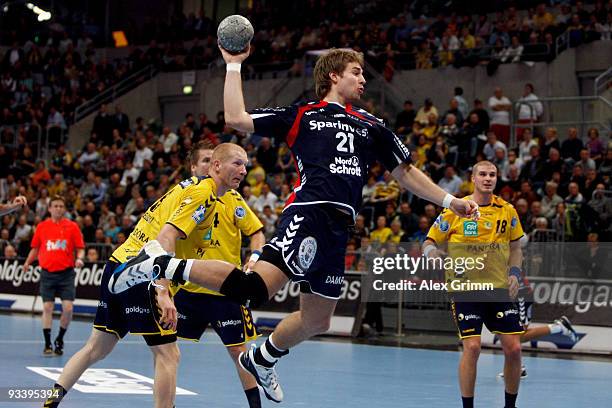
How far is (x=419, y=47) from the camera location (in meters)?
30.0

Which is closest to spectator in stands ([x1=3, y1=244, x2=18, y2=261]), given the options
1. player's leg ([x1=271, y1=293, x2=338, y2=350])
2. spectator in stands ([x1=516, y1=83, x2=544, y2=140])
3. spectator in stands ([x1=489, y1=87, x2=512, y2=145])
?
spectator in stands ([x1=489, y1=87, x2=512, y2=145])

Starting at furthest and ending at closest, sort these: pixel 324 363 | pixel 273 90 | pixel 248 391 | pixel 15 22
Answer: pixel 273 90
pixel 15 22
pixel 324 363
pixel 248 391

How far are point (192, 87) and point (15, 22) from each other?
13567mm

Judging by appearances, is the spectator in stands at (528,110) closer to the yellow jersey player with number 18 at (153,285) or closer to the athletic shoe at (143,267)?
the yellow jersey player with number 18 at (153,285)

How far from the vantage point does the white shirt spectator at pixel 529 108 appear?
978 inches

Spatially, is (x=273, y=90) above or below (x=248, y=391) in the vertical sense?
above

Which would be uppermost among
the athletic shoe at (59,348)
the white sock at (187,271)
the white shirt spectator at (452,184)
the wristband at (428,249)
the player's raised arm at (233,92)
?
the white shirt spectator at (452,184)

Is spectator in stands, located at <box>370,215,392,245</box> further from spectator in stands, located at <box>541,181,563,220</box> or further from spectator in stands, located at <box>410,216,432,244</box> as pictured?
spectator in stands, located at <box>541,181,563,220</box>

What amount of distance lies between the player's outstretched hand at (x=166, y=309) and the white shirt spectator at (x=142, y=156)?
79.3 feet

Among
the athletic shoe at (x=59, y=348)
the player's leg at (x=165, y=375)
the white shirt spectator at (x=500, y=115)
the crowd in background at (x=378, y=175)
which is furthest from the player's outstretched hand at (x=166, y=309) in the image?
the white shirt spectator at (x=500, y=115)

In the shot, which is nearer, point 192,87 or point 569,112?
point 569,112

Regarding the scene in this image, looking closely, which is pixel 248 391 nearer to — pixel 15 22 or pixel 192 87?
pixel 15 22

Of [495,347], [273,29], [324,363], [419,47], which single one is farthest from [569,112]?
[273,29]

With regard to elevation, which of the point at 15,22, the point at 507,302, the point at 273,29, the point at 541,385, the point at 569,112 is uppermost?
the point at 273,29
